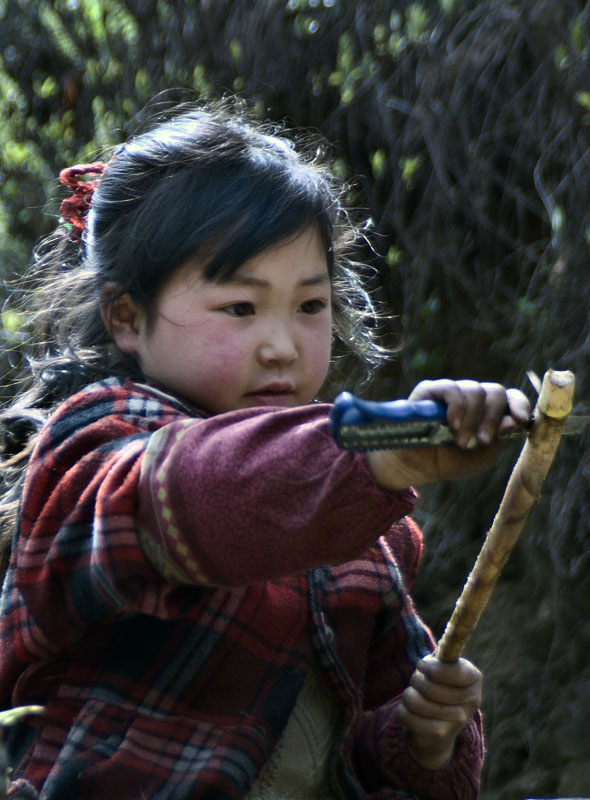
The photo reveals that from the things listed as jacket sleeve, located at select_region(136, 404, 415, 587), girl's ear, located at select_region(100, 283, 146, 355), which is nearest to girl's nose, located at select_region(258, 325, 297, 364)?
girl's ear, located at select_region(100, 283, 146, 355)

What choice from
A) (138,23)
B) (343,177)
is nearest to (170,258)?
(343,177)

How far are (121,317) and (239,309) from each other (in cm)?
25

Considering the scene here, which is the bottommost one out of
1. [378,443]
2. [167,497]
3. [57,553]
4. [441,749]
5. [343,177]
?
[441,749]

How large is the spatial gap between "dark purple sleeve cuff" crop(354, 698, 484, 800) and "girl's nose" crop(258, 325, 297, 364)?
24.5 inches

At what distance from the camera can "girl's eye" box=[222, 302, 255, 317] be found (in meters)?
1.82

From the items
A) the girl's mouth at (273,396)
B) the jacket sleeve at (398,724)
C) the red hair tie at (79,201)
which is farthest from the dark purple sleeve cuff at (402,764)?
the red hair tie at (79,201)

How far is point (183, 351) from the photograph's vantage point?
72.5 inches

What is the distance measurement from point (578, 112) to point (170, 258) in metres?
1.52

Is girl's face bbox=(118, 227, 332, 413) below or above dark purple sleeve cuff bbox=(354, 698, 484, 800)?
above

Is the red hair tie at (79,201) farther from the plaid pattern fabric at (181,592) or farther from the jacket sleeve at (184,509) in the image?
the jacket sleeve at (184,509)

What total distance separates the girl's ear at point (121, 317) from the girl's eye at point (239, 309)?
0.19m

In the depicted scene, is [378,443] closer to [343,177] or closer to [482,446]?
[482,446]

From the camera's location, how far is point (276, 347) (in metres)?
1.82

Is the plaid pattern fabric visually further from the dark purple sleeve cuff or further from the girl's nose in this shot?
the girl's nose
